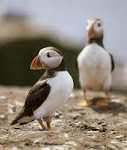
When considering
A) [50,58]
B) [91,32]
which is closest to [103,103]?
[91,32]

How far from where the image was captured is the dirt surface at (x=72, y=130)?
5375 mm

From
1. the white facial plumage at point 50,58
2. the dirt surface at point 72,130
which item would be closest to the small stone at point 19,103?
the dirt surface at point 72,130

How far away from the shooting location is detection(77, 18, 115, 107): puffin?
8164 mm

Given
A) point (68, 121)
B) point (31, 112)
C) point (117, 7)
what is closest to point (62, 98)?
point (31, 112)

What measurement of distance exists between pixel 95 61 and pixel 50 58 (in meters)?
2.53

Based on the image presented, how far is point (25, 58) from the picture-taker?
52.7ft

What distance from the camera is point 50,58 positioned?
227 inches

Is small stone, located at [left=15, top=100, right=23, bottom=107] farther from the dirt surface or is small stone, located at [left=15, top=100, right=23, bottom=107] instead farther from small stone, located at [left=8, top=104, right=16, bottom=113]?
small stone, located at [left=8, top=104, right=16, bottom=113]

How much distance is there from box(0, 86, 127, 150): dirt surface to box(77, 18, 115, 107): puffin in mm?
415

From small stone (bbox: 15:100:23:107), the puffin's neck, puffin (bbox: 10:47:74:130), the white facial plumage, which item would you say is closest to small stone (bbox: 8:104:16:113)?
small stone (bbox: 15:100:23:107)

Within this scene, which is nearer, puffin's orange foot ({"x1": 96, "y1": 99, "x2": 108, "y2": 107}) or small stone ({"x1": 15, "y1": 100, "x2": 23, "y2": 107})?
small stone ({"x1": 15, "y1": 100, "x2": 23, "y2": 107})

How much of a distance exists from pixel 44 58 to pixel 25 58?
10.4 meters

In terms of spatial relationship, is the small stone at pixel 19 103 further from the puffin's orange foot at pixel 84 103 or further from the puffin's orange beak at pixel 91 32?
the puffin's orange beak at pixel 91 32

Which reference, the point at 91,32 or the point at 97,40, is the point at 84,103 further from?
the point at 91,32
